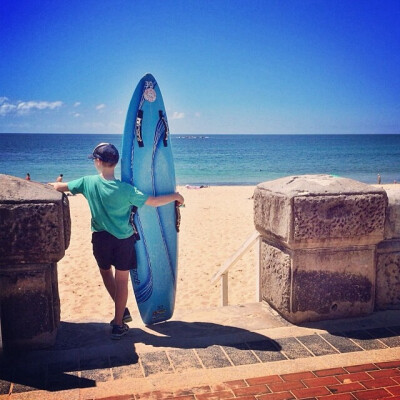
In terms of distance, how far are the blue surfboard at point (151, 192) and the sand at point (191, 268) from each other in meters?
0.46

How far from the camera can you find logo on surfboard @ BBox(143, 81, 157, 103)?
3.59 metres

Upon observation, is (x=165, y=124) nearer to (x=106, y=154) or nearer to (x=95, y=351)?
(x=106, y=154)

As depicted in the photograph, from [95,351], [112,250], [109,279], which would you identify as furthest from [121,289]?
[95,351]

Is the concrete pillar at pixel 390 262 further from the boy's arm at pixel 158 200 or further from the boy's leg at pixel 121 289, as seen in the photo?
the boy's leg at pixel 121 289

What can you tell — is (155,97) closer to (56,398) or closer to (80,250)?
(56,398)

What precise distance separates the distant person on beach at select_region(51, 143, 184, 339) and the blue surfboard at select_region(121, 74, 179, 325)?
A: 34 cm

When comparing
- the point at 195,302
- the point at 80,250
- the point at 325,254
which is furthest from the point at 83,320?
the point at 80,250

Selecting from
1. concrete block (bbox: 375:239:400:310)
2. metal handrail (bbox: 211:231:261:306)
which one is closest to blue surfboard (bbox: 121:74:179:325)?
metal handrail (bbox: 211:231:261:306)

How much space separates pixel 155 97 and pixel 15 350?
220 centimetres

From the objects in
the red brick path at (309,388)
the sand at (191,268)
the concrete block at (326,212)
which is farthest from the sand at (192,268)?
the concrete block at (326,212)

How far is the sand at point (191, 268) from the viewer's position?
617cm

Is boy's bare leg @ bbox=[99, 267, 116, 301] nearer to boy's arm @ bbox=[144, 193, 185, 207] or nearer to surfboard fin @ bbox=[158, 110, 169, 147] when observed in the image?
boy's arm @ bbox=[144, 193, 185, 207]

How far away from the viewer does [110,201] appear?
9.59 feet

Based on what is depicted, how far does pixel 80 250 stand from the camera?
9.10 metres
